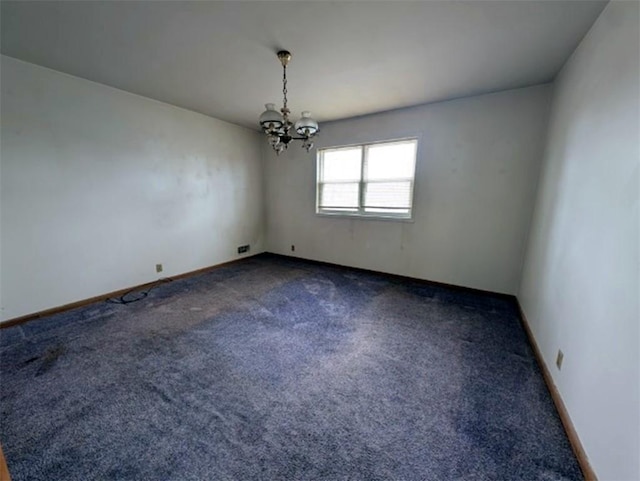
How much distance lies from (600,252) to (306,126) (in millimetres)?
2190

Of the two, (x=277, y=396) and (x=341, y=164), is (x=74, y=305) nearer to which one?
(x=277, y=396)

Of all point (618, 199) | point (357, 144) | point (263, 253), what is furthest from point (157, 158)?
point (618, 199)

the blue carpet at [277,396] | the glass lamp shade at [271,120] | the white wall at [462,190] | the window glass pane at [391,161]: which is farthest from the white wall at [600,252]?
the glass lamp shade at [271,120]

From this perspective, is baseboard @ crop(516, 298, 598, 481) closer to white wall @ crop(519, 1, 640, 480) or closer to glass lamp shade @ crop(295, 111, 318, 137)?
white wall @ crop(519, 1, 640, 480)

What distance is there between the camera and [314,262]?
4969mm

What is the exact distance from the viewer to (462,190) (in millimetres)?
3400

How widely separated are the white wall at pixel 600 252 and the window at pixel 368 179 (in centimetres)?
183

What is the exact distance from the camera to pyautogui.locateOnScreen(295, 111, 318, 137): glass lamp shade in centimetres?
231

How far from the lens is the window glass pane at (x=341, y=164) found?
4.28 meters

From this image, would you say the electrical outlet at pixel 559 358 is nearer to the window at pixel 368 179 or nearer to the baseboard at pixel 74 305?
the window at pixel 368 179

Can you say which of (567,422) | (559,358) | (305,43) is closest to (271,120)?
(305,43)

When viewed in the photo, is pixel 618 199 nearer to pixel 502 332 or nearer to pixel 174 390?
pixel 502 332

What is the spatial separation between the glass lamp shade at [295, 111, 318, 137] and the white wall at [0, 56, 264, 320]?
97.4 inches

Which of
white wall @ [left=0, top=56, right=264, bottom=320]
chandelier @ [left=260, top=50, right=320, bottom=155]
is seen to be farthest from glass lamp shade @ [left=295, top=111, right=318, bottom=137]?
white wall @ [left=0, top=56, right=264, bottom=320]
